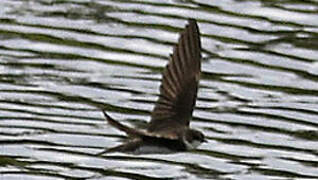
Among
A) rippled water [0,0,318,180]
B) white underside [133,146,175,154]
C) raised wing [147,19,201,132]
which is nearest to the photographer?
white underside [133,146,175,154]

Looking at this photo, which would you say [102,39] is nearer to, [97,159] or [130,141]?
[97,159]

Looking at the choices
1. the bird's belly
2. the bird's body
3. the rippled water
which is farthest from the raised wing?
the rippled water

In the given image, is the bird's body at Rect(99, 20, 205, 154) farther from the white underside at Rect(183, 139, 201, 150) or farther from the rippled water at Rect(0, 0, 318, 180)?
the rippled water at Rect(0, 0, 318, 180)

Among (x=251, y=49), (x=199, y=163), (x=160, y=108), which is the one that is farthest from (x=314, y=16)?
(x=160, y=108)

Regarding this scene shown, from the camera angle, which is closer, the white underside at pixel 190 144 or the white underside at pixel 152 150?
the white underside at pixel 152 150

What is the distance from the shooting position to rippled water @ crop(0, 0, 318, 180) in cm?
1037

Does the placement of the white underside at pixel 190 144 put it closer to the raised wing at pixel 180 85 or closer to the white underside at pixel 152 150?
the raised wing at pixel 180 85

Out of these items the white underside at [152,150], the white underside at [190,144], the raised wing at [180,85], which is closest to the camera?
the white underside at [152,150]

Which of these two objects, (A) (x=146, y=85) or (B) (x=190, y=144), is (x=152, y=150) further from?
(A) (x=146, y=85)

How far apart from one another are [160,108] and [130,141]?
410 mm

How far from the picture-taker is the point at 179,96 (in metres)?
9.12

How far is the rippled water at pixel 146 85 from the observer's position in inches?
408

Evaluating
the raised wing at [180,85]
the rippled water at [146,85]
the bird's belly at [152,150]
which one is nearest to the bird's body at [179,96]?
the raised wing at [180,85]

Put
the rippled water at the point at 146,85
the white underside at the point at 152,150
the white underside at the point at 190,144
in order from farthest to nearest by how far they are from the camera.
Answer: the rippled water at the point at 146,85
the white underside at the point at 190,144
the white underside at the point at 152,150
